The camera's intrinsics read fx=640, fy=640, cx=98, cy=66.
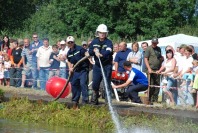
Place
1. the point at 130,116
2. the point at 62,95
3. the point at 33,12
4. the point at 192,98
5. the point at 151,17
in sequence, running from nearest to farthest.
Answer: the point at 130,116 → the point at 192,98 → the point at 62,95 → the point at 151,17 → the point at 33,12

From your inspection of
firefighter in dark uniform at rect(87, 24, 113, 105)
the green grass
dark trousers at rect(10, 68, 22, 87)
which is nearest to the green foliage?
dark trousers at rect(10, 68, 22, 87)

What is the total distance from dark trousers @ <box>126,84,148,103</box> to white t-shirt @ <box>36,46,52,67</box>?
4791mm

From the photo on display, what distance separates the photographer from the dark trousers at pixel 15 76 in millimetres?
23237

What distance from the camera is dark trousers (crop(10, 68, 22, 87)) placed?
23237mm

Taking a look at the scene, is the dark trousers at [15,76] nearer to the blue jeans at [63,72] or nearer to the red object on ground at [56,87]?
the blue jeans at [63,72]

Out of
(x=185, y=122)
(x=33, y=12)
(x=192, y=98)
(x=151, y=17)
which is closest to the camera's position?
(x=185, y=122)

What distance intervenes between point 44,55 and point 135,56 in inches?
155

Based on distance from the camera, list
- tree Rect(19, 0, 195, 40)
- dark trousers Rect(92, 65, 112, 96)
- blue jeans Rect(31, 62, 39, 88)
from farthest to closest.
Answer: tree Rect(19, 0, 195, 40) < blue jeans Rect(31, 62, 39, 88) < dark trousers Rect(92, 65, 112, 96)

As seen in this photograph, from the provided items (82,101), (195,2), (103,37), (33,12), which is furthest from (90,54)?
(33,12)

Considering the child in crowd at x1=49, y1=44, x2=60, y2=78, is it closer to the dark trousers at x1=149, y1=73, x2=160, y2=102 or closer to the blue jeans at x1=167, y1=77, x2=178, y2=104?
the dark trousers at x1=149, y1=73, x2=160, y2=102

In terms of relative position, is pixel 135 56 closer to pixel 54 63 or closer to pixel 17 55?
pixel 54 63

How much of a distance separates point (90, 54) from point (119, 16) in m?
38.6

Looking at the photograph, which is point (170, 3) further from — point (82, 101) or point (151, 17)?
point (82, 101)

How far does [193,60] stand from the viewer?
18141 millimetres
